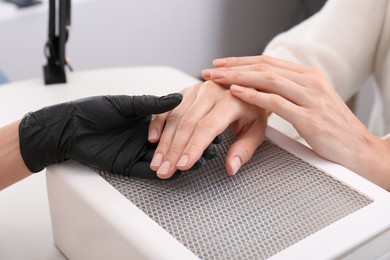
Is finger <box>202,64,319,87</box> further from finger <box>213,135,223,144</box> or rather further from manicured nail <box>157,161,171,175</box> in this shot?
manicured nail <box>157,161,171,175</box>

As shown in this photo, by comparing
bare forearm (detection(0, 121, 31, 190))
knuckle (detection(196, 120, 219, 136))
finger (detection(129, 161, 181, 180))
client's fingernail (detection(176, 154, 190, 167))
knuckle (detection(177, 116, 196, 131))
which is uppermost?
knuckle (detection(196, 120, 219, 136))

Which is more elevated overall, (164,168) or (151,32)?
(164,168)

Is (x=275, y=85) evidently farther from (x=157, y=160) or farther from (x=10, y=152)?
(x=10, y=152)

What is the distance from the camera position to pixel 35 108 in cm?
105

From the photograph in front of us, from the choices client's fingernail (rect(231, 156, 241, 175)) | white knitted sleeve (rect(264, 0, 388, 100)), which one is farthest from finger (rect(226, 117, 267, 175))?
white knitted sleeve (rect(264, 0, 388, 100))

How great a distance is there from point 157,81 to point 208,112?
0.43 m

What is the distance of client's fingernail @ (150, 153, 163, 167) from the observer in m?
0.67

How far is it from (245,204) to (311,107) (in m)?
0.22

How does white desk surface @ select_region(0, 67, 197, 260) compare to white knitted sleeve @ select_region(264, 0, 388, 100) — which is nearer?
white desk surface @ select_region(0, 67, 197, 260)

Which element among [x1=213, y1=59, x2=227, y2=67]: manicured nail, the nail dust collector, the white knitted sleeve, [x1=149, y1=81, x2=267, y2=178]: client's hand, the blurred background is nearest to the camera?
the nail dust collector

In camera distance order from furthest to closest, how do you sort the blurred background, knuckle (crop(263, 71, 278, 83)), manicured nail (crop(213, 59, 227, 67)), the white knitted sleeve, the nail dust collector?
1. the blurred background
2. the white knitted sleeve
3. manicured nail (crop(213, 59, 227, 67))
4. knuckle (crop(263, 71, 278, 83))
5. the nail dust collector

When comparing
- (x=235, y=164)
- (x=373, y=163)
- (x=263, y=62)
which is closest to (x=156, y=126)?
(x=235, y=164)

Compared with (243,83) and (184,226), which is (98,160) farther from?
(243,83)

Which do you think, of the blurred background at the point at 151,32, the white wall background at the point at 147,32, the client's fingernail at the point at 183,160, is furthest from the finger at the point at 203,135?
the white wall background at the point at 147,32
